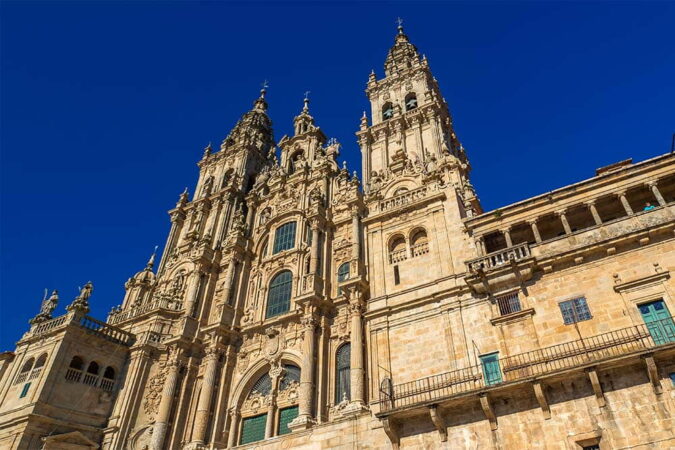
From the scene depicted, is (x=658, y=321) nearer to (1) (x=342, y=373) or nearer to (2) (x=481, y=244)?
(2) (x=481, y=244)

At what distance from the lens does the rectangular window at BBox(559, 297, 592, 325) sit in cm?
1736

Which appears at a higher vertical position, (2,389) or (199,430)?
(2,389)

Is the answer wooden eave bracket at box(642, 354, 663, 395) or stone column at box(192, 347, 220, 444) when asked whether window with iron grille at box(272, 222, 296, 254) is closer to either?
stone column at box(192, 347, 220, 444)

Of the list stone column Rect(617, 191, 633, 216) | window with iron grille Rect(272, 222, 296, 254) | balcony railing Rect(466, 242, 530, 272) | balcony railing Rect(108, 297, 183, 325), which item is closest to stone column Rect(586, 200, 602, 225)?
stone column Rect(617, 191, 633, 216)

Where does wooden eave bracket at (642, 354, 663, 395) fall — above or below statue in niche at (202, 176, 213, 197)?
below

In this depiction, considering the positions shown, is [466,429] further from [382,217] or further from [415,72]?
[415,72]

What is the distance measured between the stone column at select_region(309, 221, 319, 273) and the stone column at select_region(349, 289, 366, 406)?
402 cm

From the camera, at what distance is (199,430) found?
87.5 ft

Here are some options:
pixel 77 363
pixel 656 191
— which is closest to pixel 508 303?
pixel 656 191

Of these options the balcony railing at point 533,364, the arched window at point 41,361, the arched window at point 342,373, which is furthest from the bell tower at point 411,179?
the arched window at point 41,361

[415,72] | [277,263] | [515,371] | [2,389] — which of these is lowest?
[515,371]

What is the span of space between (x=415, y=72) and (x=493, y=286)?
24.7 metres

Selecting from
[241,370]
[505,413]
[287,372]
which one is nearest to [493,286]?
[505,413]

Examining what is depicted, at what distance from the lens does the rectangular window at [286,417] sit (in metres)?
25.9
